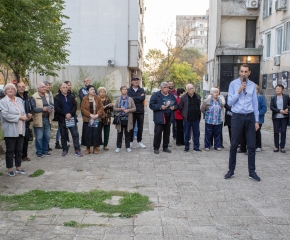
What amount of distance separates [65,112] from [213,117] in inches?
165

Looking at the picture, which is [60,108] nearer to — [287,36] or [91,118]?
[91,118]

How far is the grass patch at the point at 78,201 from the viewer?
15.6 feet

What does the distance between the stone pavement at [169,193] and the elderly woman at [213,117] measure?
1.67ft

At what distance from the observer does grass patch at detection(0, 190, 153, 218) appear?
187 inches

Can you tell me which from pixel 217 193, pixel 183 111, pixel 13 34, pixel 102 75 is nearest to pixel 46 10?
pixel 13 34

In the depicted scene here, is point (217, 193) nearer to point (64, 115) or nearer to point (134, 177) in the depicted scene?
point (134, 177)

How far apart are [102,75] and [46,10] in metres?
18.7

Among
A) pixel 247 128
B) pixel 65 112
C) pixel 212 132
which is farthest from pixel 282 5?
pixel 247 128

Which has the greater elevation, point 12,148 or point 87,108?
point 87,108

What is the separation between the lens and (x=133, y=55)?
1248 inches

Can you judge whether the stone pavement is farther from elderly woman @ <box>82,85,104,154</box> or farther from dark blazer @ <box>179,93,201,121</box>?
dark blazer @ <box>179,93,201,121</box>

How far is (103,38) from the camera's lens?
102 feet

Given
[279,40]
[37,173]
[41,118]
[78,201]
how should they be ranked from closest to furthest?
[78,201], [37,173], [41,118], [279,40]

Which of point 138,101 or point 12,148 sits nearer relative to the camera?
point 12,148
